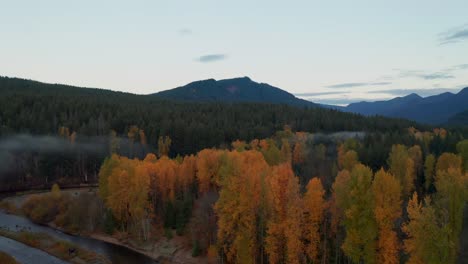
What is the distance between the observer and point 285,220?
4884cm

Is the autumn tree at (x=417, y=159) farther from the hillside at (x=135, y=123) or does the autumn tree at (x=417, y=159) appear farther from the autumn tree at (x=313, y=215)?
the hillside at (x=135, y=123)

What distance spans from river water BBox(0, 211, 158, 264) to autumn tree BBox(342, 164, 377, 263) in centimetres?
3441

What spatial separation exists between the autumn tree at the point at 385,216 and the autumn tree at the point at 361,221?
0.68 meters

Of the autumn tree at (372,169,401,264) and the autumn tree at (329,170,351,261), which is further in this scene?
the autumn tree at (329,170,351,261)

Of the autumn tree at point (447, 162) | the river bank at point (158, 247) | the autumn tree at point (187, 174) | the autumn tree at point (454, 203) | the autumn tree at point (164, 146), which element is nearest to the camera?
the autumn tree at point (454, 203)

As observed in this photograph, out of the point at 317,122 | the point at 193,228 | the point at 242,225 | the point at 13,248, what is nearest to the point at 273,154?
the point at 193,228

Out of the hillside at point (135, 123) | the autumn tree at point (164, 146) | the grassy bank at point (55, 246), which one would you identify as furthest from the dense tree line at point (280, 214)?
the hillside at point (135, 123)

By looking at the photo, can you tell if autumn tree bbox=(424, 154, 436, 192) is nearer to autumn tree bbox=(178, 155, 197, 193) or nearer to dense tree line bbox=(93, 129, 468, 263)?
dense tree line bbox=(93, 129, 468, 263)

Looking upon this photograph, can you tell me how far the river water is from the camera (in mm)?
65250

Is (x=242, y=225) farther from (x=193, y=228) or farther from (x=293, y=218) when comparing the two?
(x=193, y=228)

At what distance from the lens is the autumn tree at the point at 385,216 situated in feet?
146

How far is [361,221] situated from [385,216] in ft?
8.64

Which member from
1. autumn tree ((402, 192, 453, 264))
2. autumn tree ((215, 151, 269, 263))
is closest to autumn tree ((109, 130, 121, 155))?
autumn tree ((215, 151, 269, 263))

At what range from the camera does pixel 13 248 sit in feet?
210
